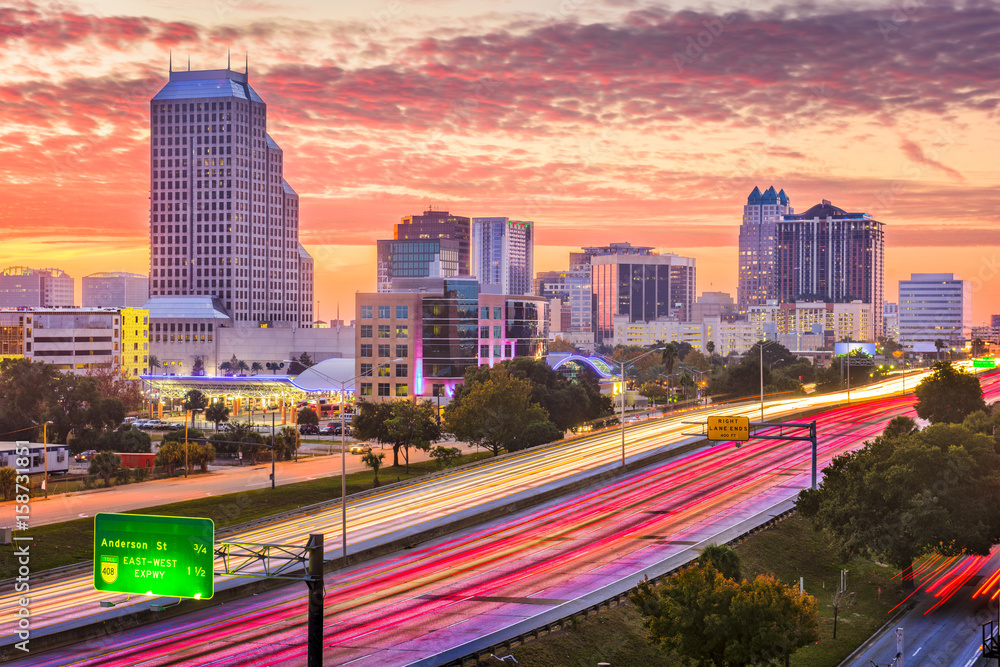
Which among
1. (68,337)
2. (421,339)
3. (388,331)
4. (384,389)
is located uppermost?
(388,331)

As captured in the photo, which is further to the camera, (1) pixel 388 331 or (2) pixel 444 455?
(1) pixel 388 331

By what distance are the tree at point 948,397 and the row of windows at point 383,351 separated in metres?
66.5

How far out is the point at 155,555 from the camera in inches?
940

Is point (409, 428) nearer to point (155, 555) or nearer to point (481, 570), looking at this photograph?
point (481, 570)

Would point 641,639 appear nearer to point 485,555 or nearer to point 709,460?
point 485,555

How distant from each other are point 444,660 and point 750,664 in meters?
9.94

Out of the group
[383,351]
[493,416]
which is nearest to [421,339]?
[383,351]

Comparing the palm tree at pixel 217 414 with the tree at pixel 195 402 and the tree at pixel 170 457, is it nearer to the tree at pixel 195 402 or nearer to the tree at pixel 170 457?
the tree at pixel 195 402

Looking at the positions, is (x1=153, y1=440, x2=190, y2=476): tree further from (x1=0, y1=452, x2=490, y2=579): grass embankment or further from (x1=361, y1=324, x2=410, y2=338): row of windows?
(x1=361, y1=324, x2=410, y2=338): row of windows

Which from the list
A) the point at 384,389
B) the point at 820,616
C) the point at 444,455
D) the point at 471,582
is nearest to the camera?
the point at 471,582

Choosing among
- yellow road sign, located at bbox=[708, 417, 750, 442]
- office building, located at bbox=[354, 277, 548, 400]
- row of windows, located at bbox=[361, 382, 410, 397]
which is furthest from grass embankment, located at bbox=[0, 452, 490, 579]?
office building, located at bbox=[354, 277, 548, 400]

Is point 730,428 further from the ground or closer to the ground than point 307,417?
further from the ground

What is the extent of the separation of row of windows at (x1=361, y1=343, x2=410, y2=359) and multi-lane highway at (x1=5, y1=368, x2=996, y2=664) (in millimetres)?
62507

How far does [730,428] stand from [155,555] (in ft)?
116
